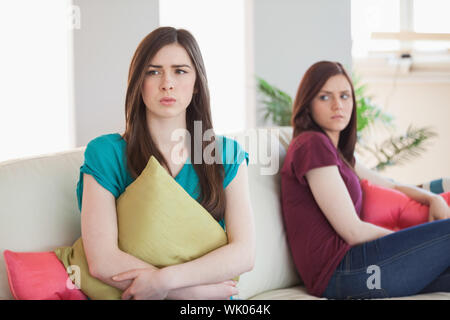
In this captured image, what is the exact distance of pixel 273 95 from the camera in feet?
9.98

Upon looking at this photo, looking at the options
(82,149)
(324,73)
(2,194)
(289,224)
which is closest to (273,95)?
(324,73)

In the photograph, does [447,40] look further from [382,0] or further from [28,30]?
[28,30]

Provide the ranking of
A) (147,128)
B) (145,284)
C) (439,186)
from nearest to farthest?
1. (145,284)
2. (147,128)
3. (439,186)

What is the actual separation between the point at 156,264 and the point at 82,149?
544 mm

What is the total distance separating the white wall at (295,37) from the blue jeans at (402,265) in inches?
75.3

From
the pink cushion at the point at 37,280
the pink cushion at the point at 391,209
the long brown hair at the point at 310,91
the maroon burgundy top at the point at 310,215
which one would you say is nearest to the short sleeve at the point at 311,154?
the maroon burgundy top at the point at 310,215

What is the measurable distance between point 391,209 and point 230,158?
0.85 m

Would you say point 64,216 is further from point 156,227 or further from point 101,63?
point 101,63

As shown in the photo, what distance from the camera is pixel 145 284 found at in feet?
3.65

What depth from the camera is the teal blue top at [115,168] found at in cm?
124

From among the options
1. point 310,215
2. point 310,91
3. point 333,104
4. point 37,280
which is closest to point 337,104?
point 333,104

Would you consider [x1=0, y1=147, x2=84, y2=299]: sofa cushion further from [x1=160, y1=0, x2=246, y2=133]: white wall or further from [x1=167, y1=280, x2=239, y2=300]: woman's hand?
[x1=160, y1=0, x2=246, y2=133]: white wall

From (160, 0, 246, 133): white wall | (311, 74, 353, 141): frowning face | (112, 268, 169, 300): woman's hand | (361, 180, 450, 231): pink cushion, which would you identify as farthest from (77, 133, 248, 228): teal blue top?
(160, 0, 246, 133): white wall

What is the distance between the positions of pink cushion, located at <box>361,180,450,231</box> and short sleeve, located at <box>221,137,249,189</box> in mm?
714
